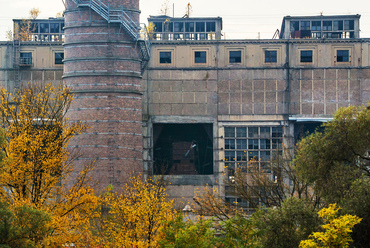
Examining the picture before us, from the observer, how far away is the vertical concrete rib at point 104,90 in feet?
203

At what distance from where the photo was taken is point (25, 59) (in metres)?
70.9

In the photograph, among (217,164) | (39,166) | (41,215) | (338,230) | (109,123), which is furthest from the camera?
(217,164)

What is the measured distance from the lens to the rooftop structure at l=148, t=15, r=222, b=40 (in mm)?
73875

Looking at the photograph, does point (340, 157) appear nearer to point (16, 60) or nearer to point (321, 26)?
point (321, 26)

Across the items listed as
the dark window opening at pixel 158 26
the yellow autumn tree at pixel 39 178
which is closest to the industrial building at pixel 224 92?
the dark window opening at pixel 158 26

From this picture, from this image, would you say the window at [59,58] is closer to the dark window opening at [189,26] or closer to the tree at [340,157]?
the dark window opening at [189,26]

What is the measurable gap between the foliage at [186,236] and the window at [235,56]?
104 ft

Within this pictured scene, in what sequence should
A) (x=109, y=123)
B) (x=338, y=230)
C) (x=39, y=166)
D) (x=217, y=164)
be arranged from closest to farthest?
(x=338, y=230) < (x=39, y=166) < (x=109, y=123) < (x=217, y=164)

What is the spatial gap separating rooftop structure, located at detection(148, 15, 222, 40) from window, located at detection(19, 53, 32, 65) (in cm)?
1311

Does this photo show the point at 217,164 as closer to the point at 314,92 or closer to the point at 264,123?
the point at 264,123

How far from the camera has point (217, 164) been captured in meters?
68.6

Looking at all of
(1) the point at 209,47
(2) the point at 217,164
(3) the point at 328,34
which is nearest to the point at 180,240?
(2) the point at 217,164

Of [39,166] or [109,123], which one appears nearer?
[39,166]

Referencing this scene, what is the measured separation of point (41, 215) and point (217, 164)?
34.6 metres
